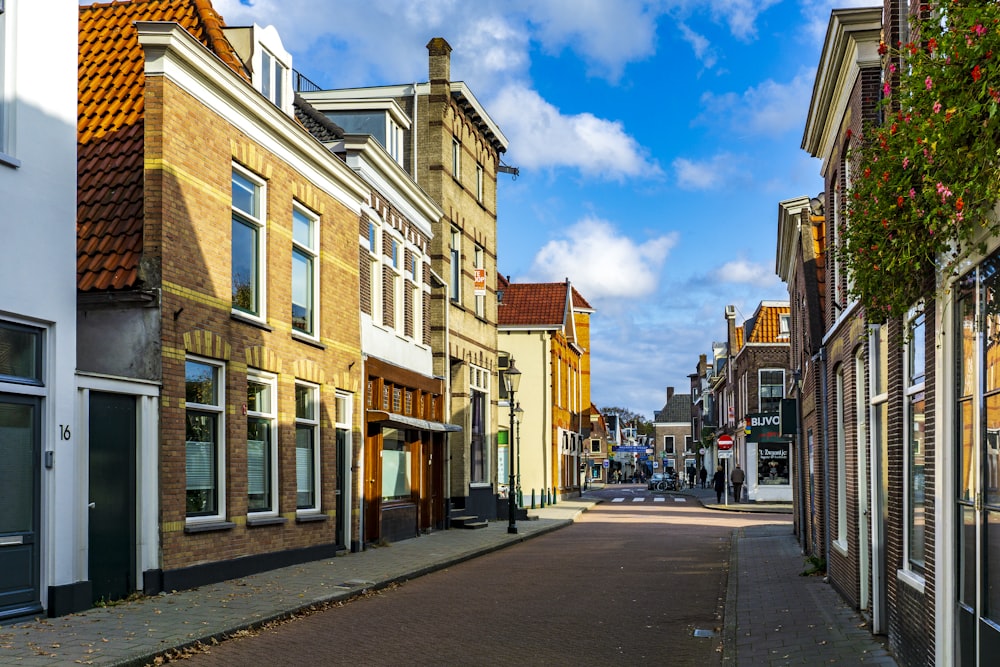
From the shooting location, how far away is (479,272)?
1292 inches

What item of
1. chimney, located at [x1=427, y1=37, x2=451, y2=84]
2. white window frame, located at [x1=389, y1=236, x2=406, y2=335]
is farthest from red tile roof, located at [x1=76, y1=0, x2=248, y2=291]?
chimney, located at [x1=427, y1=37, x2=451, y2=84]

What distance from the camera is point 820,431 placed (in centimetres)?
1711

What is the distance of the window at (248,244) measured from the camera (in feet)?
Result: 53.5

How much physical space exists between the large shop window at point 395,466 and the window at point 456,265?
6.60 m

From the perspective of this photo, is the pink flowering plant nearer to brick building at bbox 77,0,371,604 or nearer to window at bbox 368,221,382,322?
brick building at bbox 77,0,371,604

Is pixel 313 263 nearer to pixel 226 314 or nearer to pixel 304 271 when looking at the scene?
pixel 304 271

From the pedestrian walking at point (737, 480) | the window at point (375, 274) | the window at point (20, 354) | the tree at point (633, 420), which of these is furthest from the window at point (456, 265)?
the tree at point (633, 420)

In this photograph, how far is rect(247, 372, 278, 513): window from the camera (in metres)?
16.5

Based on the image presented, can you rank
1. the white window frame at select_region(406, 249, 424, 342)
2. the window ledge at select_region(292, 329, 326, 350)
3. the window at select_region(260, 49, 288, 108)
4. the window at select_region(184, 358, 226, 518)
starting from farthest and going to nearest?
the white window frame at select_region(406, 249, 424, 342) < the window ledge at select_region(292, 329, 326, 350) < the window at select_region(260, 49, 288, 108) < the window at select_region(184, 358, 226, 518)

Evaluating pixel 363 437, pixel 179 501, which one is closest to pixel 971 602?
pixel 179 501

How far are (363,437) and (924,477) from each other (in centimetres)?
1451

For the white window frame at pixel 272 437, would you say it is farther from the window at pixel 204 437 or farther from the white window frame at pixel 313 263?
the white window frame at pixel 313 263

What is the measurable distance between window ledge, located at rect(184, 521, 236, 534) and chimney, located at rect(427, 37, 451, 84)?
57.4 feet

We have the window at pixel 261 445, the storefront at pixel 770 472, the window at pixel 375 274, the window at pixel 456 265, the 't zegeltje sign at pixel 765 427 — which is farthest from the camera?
the storefront at pixel 770 472
